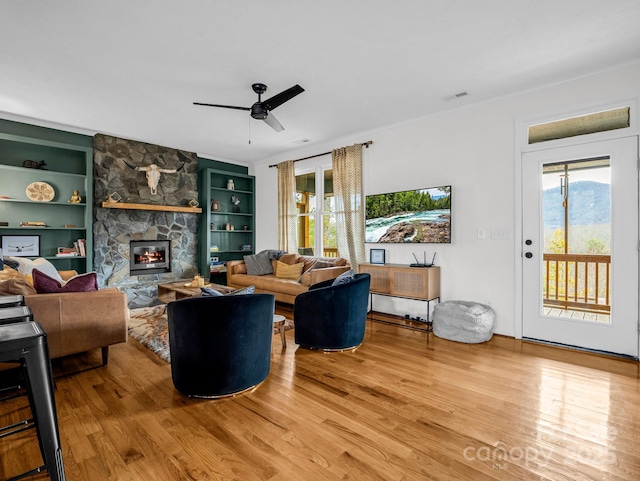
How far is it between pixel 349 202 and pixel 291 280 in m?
1.54

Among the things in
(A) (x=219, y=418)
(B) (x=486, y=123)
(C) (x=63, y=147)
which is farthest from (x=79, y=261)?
(B) (x=486, y=123)

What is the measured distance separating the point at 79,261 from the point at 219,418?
172 inches

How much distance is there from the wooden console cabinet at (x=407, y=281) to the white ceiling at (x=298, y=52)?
2030 millimetres

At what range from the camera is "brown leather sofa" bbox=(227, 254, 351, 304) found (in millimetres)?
4761

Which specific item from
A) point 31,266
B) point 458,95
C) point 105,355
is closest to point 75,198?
point 31,266

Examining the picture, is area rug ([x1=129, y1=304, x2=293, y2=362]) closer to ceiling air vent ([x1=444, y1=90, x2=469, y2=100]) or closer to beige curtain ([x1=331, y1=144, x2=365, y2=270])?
beige curtain ([x1=331, y1=144, x2=365, y2=270])

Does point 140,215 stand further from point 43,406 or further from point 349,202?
point 43,406

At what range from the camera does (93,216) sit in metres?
5.14

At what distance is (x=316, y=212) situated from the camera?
234 inches

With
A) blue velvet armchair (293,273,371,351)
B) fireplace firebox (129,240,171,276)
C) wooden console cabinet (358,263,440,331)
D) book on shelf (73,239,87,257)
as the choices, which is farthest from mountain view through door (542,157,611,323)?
book on shelf (73,239,87,257)

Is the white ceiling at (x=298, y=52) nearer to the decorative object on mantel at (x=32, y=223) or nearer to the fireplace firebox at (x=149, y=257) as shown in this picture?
the decorative object on mantel at (x=32, y=223)

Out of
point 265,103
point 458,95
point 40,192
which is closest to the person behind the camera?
point 265,103

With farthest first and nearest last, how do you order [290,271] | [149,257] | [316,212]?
1. [316,212]
2. [149,257]
3. [290,271]

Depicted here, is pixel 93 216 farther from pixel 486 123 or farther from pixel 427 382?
pixel 486 123
